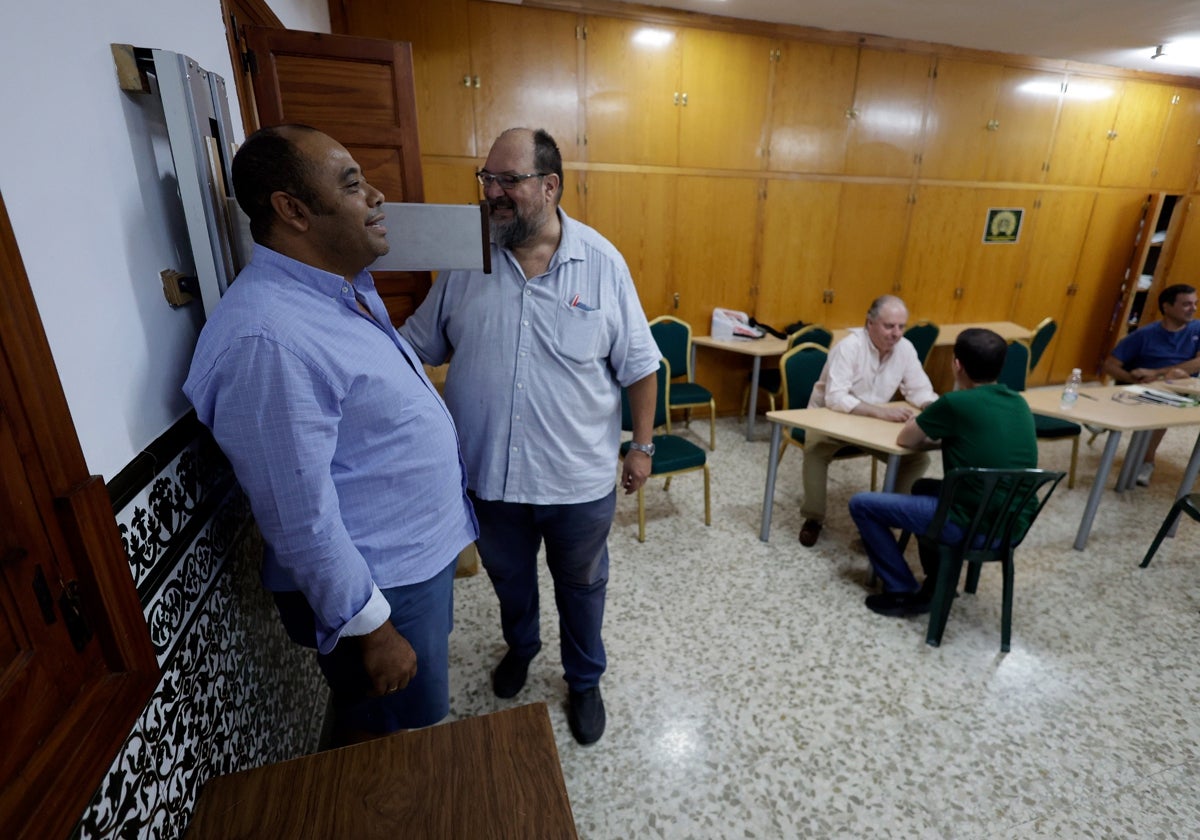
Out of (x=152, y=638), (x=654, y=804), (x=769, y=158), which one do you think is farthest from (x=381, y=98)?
(x=769, y=158)

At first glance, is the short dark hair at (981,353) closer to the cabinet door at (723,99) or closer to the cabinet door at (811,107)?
the cabinet door at (723,99)

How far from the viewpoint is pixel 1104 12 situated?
3.54 meters

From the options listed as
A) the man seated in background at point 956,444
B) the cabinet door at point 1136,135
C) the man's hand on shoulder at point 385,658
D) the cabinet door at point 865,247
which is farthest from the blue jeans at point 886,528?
the cabinet door at point 1136,135

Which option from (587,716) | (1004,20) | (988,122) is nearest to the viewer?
(587,716)

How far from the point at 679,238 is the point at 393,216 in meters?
3.38

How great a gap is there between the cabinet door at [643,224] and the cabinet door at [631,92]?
15cm

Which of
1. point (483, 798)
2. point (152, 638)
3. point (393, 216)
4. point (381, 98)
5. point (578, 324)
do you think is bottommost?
point (483, 798)

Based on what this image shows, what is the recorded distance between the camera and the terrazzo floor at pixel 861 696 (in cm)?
150

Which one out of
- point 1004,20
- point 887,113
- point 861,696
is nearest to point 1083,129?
point 1004,20

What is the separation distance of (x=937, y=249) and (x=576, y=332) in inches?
186

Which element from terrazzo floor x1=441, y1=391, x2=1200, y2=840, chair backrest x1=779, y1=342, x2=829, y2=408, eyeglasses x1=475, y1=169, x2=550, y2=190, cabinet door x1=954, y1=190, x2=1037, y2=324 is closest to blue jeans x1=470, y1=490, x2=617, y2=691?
terrazzo floor x1=441, y1=391, x2=1200, y2=840

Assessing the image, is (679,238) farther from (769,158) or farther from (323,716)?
(323,716)

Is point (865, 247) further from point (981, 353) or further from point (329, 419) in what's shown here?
point (329, 419)

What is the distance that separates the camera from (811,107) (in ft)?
13.7
